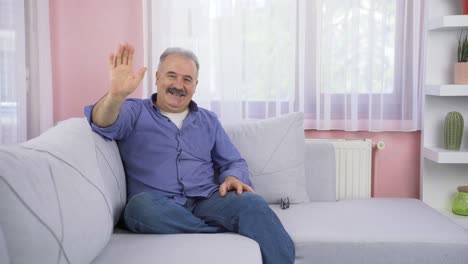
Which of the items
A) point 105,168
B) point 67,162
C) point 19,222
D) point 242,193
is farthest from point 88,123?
point 19,222

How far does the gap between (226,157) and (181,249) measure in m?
0.69

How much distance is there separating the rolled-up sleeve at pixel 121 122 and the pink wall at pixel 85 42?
0.84m

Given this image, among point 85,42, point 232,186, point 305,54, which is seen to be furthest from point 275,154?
point 85,42

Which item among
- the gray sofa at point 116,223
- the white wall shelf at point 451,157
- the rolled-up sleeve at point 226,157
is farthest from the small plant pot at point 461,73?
the rolled-up sleeve at point 226,157

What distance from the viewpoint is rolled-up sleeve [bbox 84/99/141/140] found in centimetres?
201

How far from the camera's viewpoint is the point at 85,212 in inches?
59.0

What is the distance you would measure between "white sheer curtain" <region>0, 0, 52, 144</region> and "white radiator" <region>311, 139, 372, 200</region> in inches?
61.2

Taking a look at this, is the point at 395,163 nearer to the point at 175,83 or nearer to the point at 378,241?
the point at 378,241

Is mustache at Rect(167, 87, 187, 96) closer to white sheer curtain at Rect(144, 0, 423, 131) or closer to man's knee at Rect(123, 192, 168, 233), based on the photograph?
man's knee at Rect(123, 192, 168, 233)

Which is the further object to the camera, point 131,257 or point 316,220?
point 316,220

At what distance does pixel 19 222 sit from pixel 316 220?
128 cm

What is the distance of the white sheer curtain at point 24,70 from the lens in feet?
9.29

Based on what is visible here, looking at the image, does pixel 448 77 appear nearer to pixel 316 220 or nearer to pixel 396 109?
pixel 396 109

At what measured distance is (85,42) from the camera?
A: 304cm
